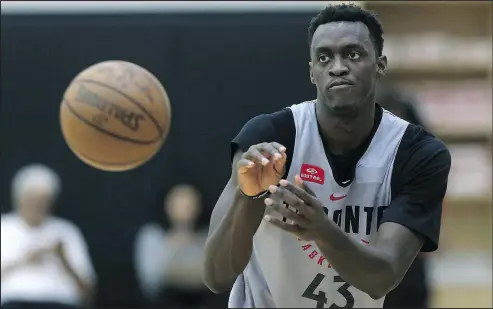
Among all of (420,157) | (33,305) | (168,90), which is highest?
(420,157)

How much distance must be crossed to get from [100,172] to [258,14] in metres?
2.01

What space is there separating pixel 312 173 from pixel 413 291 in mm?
3100

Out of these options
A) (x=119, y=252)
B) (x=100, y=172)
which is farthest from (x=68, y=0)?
(x=119, y=252)

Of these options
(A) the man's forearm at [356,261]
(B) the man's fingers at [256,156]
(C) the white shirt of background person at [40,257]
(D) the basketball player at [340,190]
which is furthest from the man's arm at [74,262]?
(B) the man's fingers at [256,156]

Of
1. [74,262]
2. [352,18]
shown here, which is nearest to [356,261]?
[352,18]

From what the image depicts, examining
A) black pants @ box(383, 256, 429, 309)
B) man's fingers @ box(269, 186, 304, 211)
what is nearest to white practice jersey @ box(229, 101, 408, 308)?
man's fingers @ box(269, 186, 304, 211)

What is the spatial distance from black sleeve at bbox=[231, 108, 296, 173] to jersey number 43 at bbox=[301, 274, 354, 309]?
43cm

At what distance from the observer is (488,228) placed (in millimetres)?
7609

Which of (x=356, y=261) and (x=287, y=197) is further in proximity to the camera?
(x=356, y=261)

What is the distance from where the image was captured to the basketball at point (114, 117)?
3723mm

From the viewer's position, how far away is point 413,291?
5.73 meters

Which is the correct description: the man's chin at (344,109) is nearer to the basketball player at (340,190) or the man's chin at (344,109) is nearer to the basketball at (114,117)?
the basketball player at (340,190)

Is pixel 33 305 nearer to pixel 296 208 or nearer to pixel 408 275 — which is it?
pixel 408 275

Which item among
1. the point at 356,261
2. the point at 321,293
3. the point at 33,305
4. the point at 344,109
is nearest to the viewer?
the point at 356,261
